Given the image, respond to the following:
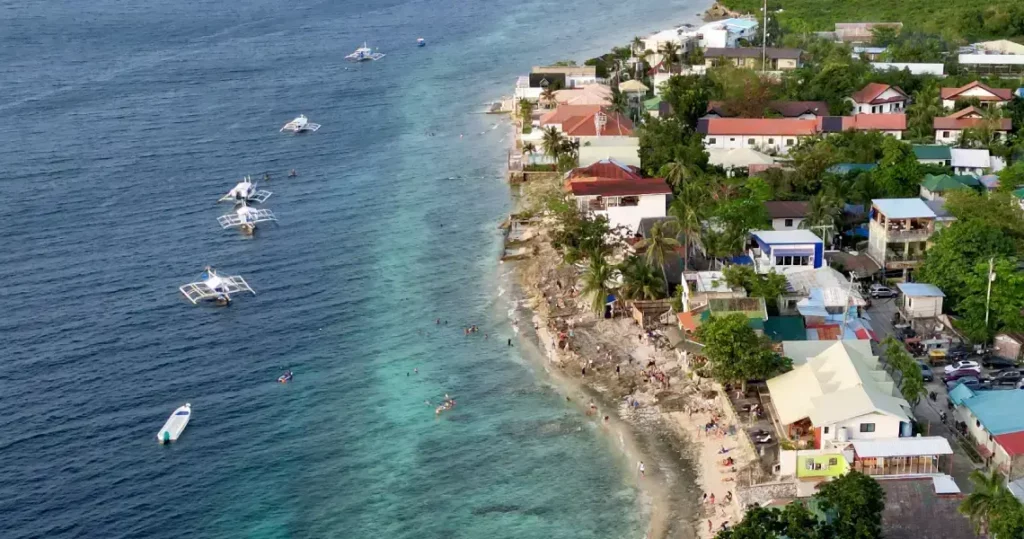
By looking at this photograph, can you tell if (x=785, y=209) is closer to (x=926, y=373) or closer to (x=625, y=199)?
(x=625, y=199)

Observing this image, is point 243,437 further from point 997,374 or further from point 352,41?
point 352,41

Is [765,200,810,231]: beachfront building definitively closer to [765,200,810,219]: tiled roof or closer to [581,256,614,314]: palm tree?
[765,200,810,219]: tiled roof

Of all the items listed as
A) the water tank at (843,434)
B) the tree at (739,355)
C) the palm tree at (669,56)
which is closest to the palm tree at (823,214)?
the tree at (739,355)

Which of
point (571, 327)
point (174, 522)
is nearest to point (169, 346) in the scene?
point (174, 522)

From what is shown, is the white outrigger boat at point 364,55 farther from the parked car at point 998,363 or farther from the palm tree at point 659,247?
the parked car at point 998,363

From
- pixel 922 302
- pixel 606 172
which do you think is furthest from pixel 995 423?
pixel 606 172

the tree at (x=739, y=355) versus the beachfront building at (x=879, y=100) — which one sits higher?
the beachfront building at (x=879, y=100)
